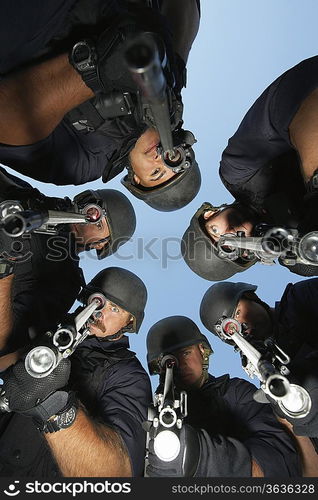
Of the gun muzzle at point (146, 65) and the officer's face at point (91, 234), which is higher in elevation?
the gun muzzle at point (146, 65)

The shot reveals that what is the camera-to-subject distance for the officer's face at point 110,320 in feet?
11.2

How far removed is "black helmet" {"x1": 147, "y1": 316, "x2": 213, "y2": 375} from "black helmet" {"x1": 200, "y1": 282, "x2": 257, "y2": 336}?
153 millimetres

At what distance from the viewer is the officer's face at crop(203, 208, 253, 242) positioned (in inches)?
132

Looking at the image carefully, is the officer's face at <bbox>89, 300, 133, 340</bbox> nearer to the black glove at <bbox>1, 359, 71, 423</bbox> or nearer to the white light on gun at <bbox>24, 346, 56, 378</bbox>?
the black glove at <bbox>1, 359, 71, 423</bbox>

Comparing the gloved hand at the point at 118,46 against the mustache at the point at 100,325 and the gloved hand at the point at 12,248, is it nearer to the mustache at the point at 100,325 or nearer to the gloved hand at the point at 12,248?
the gloved hand at the point at 12,248

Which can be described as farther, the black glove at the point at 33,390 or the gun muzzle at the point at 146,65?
the black glove at the point at 33,390

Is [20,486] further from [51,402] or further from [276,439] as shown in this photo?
[276,439]

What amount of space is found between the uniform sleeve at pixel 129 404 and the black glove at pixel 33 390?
0.68m

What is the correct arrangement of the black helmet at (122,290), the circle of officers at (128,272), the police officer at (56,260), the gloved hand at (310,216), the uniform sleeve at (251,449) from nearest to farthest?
1. the gloved hand at (310,216)
2. the circle of officers at (128,272)
3. the uniform sleeve at (251,449)
4. the police officer at (56,260)
5. the black helmet at (122,290)

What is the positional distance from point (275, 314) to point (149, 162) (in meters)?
1.67

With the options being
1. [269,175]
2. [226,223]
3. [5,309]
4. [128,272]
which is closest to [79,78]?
[5,309]

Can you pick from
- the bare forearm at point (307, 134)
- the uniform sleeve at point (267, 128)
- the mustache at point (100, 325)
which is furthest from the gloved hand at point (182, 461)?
the uniform sleeve at point (267, 128)

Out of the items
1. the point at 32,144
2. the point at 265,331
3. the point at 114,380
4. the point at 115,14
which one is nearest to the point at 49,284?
the point at 114,380

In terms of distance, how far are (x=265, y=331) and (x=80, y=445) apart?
1.67 m
